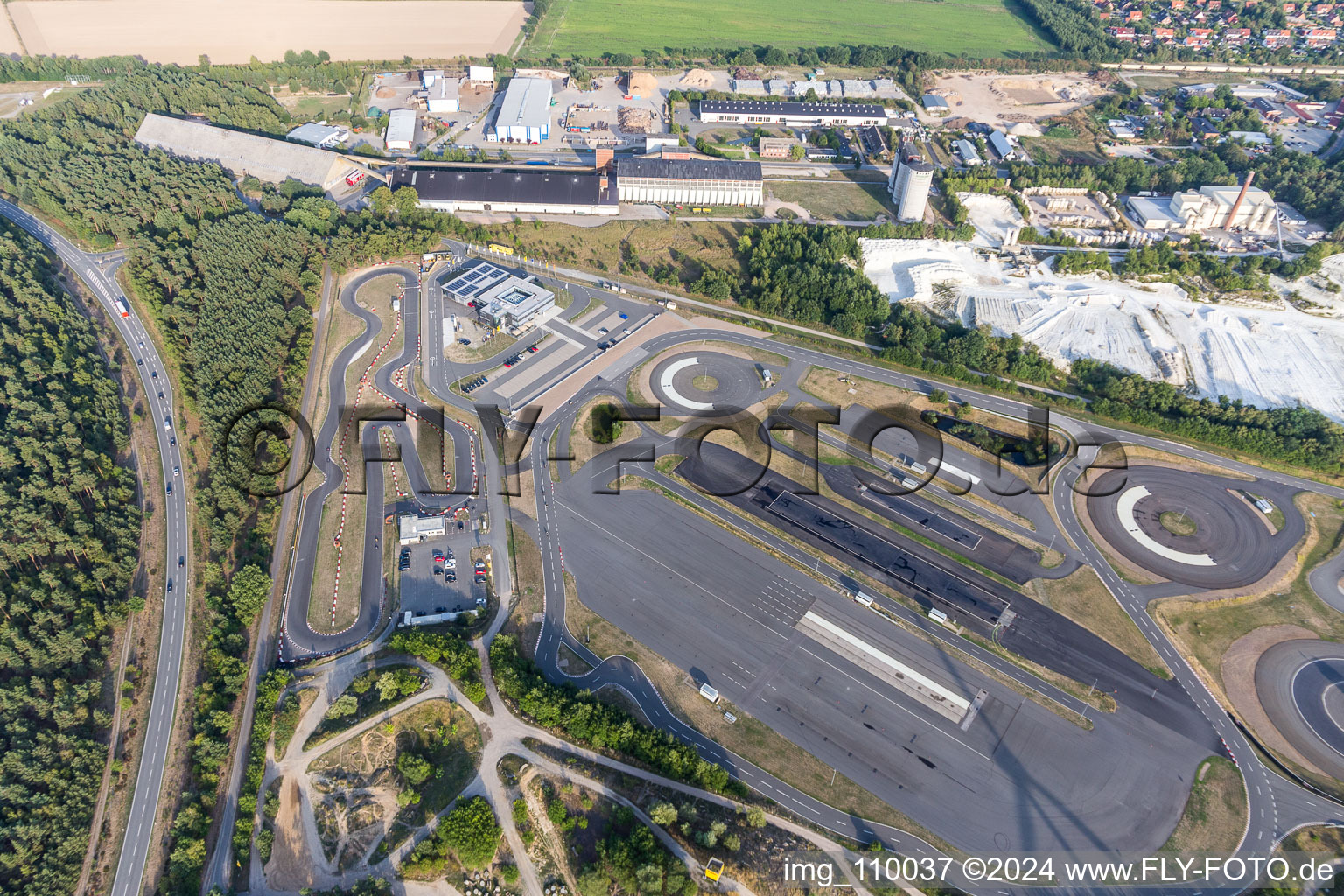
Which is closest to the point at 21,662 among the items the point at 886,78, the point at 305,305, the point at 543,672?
the point at 543,672

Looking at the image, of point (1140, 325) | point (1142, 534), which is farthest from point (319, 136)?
point (1142, 534)

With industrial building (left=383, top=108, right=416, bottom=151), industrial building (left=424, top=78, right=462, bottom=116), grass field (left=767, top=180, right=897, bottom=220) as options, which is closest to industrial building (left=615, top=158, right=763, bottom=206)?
grass field (left=767, top=180, right=897, bottom=220)

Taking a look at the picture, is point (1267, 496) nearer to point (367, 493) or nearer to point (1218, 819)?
point (1218, 819)

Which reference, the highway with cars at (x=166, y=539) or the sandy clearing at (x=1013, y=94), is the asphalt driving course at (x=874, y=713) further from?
the sandy clearing at (x=1013, y=94)

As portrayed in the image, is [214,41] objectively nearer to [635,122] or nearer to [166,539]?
[635,122]

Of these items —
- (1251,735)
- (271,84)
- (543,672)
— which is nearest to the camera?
(1251,735)

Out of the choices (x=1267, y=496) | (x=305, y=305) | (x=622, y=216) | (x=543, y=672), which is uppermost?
(x=622, y=216)

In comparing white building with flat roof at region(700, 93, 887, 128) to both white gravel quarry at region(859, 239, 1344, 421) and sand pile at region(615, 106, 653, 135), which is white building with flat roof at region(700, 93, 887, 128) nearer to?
sand pile at region(615, 106, 653, 135)

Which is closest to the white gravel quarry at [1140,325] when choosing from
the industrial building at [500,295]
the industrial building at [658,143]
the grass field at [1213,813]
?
the industrial building at [658,143]
